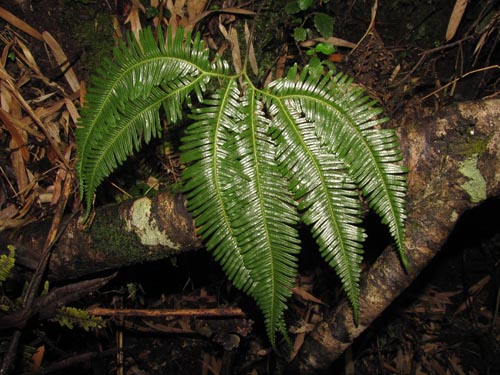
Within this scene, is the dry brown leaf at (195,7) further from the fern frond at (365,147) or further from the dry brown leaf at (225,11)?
the fern frond at (365,147)

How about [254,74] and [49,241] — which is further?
[254,74]

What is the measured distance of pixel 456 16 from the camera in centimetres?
229

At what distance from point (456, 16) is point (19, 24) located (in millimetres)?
2673

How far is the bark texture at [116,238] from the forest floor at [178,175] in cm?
16

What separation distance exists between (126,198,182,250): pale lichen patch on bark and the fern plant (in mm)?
302

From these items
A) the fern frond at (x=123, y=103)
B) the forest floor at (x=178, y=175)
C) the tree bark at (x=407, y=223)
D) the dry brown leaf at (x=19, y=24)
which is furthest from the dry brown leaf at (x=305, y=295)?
the dry brown leaf at (x=19, y=24)

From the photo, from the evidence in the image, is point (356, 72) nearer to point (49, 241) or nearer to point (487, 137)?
point (487, 137)

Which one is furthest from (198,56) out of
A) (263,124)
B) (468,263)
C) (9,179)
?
(468,263)

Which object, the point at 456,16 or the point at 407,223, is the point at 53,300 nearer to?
the point at 407,223

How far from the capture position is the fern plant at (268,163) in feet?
4.83

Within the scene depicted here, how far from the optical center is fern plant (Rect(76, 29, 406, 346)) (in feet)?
4.83

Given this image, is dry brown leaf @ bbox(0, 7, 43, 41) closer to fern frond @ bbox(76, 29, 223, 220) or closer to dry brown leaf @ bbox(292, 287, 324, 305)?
fern frond @ bbox(76, 29, 223, 220)

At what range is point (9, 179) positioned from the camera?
2.24 metres

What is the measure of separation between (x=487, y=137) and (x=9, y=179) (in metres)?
2.54
